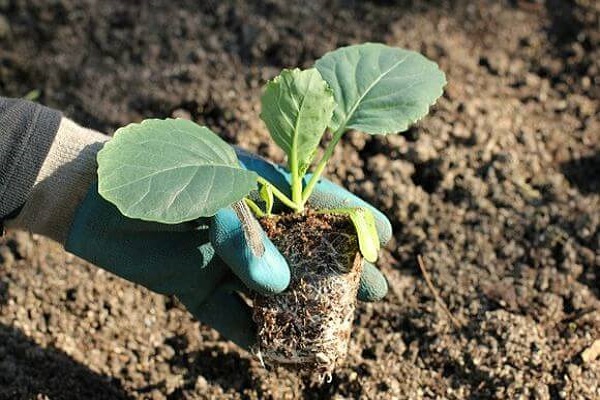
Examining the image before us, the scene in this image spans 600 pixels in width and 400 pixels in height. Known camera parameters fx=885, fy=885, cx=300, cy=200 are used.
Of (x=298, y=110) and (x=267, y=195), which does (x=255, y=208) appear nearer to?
(x=267, y=195)

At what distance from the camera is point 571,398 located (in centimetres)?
208

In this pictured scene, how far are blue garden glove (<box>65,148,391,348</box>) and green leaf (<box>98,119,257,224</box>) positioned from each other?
24 cm

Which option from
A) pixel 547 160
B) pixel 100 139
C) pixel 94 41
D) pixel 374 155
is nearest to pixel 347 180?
pixel 374 155

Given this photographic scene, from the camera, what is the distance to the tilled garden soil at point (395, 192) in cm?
219

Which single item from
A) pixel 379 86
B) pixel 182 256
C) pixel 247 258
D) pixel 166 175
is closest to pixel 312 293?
pixel 247 258

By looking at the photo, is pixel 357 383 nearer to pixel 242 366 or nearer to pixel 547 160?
pixel 242 366

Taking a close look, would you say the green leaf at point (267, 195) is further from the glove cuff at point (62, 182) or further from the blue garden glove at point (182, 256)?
the glove cuff at point (62, 182)

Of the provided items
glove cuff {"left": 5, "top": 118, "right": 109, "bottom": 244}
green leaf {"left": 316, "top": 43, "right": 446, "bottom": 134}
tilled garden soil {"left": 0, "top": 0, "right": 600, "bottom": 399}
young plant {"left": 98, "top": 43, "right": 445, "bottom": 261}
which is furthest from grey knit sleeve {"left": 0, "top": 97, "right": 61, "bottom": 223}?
green leaf {"left": 316, "top": 43, "right": 446, "bottom": 134}

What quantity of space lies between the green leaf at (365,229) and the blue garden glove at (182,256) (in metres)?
0.16

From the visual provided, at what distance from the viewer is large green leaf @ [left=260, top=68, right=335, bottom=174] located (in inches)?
72.2

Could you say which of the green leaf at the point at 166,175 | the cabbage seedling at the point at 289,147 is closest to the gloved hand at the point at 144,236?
the cabbage seedling at the point at 289,147

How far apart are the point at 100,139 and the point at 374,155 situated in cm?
94

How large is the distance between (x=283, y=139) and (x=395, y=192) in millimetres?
683

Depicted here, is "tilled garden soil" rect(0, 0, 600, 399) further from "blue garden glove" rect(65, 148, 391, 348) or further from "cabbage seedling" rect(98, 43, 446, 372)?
"cabbage seedling" rect(98, 43, 446, 372)
